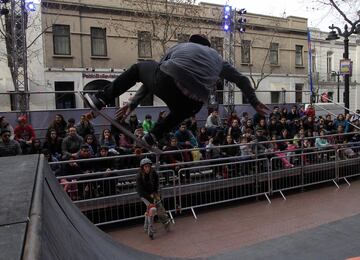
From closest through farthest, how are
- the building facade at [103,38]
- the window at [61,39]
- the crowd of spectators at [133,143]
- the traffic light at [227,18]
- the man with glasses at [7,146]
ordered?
the man with glasses at [7,146]
the crowd of spectators at [133,143]
the traffic light at [227,18]
the building facade at [103,38]
the window at [61,39]

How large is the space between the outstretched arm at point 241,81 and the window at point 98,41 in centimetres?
1959

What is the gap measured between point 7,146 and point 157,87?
488cm

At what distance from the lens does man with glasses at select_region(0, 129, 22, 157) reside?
22.8ft

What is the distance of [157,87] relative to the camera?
317 centimetres

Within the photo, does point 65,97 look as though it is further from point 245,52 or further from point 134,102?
point 134,102

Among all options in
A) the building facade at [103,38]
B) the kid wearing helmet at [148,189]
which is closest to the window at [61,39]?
the building facade at [103,38]

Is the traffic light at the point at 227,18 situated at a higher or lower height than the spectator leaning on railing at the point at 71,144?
higher

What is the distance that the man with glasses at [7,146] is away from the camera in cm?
694

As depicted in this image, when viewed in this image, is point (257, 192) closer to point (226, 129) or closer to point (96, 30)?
point (226, 129)

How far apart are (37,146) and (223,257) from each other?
14.5 feet

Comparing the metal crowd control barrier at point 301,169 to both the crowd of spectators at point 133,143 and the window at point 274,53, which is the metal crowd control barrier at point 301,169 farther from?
the window at point 274,53

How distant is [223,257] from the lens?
18.0ft

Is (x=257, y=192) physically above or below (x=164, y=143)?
below

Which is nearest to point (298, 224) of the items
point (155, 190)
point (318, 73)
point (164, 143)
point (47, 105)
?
point (155, 190)
